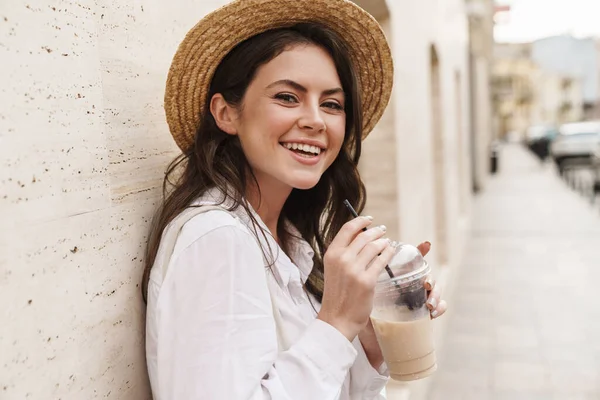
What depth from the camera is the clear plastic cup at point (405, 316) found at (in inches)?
55.6

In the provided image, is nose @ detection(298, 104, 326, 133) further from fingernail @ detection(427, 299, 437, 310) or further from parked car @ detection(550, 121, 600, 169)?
parked car @ detection(550, 121, 600, 169)

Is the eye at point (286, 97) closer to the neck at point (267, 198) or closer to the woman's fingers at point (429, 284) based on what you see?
the neck at point (267, 198)

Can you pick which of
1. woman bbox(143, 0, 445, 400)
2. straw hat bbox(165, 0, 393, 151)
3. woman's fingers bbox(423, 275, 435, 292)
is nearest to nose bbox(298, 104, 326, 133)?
woman bbox(143, 0, 445, 400)

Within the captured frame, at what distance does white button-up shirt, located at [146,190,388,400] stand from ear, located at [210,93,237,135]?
0.30 meters

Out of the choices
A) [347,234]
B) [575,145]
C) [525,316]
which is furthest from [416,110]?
[575,145]

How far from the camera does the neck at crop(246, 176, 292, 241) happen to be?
153cm

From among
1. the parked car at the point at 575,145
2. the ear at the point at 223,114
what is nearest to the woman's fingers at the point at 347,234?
the ear at the point at 223,114

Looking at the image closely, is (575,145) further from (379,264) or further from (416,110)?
(379,264)

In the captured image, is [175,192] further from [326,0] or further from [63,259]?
[326,0]

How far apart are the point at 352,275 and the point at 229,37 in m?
0.62

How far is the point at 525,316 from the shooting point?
636cm

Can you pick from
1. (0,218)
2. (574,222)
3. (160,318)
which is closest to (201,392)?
(160,318)

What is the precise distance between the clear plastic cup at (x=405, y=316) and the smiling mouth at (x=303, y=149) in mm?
294

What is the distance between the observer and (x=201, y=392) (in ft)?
3.59
